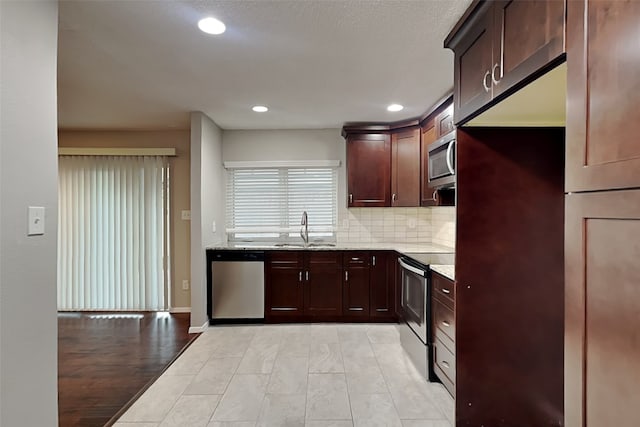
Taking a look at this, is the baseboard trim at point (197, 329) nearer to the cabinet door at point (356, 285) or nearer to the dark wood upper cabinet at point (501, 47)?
the cabinet door at point (356, 285)

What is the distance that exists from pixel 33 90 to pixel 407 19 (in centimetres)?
186

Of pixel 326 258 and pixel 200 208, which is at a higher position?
pixel 200 208

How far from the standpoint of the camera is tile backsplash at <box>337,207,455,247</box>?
14.3 ft

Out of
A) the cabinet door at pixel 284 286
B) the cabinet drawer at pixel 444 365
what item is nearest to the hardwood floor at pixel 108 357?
the cabinet door at pixel 284 286

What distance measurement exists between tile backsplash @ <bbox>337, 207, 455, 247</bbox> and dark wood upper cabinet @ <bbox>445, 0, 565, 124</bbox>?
257 centimetres

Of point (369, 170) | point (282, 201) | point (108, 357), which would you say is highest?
point (369, 170)

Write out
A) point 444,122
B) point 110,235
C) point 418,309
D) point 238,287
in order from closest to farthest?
point 418,309 → point 444,122 → point 238,287 → point 110,235

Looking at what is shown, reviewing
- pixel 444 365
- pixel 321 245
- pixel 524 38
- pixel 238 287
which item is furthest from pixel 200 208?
pixel 524 38

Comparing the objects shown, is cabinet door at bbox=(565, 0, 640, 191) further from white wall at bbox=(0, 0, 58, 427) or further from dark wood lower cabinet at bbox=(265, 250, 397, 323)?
dark wood lower cabinet at bbox=(265, 250, 397, 323)

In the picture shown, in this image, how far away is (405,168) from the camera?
13.0ft

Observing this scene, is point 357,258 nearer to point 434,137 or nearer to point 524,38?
point 434,137

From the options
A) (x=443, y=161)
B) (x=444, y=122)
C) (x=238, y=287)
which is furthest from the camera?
(x=238, y=287)

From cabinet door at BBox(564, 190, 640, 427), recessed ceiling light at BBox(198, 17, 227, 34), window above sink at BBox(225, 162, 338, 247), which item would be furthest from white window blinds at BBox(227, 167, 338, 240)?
cabinet door at BBox(564, 190, 640, 427)

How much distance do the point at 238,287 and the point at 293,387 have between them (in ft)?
5.32
